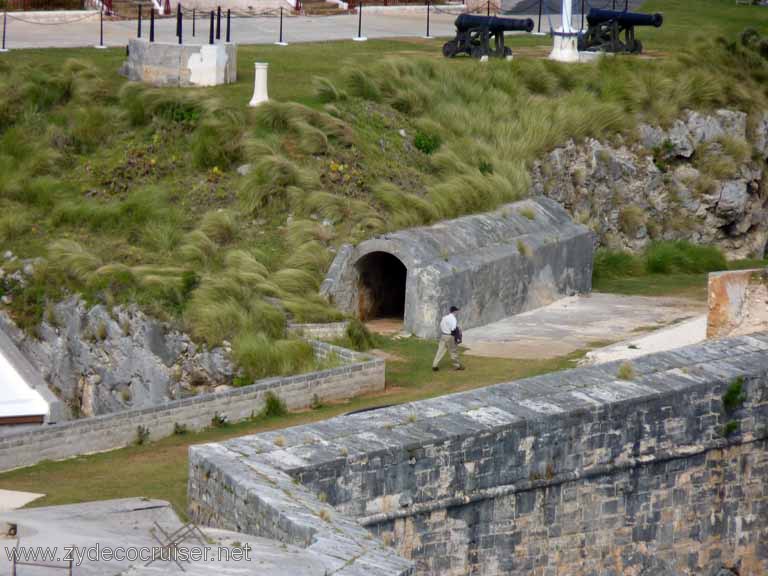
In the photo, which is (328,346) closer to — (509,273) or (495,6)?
(509,273)

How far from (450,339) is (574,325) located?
3.70 metres

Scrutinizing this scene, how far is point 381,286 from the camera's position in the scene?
83.9 feet

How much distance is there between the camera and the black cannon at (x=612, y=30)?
3666cm

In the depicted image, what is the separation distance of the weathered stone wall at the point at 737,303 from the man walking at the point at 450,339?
9.95 feet

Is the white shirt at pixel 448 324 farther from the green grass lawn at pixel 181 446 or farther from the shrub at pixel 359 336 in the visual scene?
the shrub at pixel 359 336

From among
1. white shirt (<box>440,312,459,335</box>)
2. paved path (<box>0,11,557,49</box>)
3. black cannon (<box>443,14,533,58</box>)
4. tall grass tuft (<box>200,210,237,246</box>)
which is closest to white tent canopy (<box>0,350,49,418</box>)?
tall grass tuft (<box>200,210,237,246</box>)

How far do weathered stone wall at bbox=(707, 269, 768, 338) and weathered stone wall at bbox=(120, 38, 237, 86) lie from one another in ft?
40.5

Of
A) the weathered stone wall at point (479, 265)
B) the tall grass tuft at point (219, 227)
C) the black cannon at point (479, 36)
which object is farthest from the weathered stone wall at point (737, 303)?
the black cannon at point (479, 36)

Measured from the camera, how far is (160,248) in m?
25.2

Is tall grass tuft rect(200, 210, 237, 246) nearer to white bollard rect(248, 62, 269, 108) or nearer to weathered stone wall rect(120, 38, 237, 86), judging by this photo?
white bollard rect(248, 62, 269, 108)

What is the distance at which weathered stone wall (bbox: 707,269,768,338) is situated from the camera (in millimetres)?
20391

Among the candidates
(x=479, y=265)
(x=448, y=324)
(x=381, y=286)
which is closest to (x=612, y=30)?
(x=381, y=286)

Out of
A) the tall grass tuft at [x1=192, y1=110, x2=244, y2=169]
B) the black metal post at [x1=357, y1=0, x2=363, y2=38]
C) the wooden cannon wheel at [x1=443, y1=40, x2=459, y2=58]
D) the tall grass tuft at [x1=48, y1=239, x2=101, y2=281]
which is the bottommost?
the tall grass tuft at [x1=48, y1=239, x2=101, y2=281]

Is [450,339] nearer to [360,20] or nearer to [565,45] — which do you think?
[565,45]
